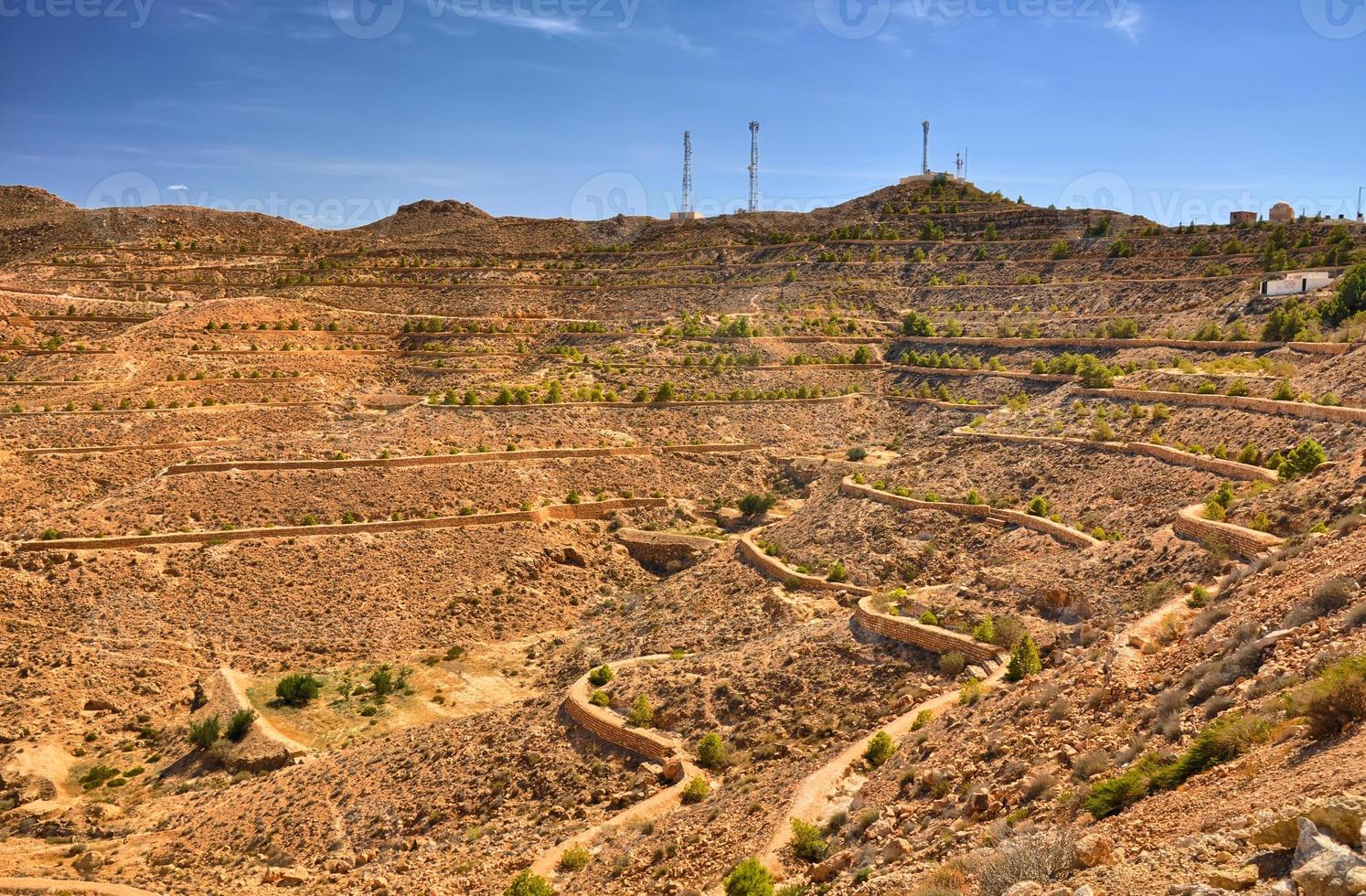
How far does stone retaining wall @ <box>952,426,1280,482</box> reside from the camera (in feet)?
87.5

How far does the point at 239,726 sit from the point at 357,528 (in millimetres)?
11446

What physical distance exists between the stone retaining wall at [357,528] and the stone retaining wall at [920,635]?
18.6 meters

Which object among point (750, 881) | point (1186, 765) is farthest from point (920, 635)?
point (1186, 765)

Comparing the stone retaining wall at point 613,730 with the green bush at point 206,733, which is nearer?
the stone retaining wall at point 613,730

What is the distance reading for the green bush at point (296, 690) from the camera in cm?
2936

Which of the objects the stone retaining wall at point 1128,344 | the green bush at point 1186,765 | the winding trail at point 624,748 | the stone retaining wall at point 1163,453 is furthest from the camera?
the stone retaining wall at point 1128,344

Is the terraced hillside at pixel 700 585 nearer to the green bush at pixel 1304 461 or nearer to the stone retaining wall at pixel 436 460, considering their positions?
the green bush at pixel 1304 461

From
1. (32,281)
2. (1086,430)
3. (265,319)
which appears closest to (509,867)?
(1086,430)

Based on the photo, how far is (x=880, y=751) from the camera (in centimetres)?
1817

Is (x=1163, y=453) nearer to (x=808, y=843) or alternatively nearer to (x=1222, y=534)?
(x=1222, y=534)

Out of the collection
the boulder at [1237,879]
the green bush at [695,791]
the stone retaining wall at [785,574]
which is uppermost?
the boulder at [1237,879]

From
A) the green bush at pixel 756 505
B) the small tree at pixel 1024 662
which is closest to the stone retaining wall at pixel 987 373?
the green bush at pixel 756 505

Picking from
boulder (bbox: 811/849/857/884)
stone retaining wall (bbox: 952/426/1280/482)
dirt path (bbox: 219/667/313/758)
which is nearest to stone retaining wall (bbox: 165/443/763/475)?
dirt path (bbox: 219/667/313/758)

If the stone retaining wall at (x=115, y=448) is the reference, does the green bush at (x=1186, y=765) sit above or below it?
below
